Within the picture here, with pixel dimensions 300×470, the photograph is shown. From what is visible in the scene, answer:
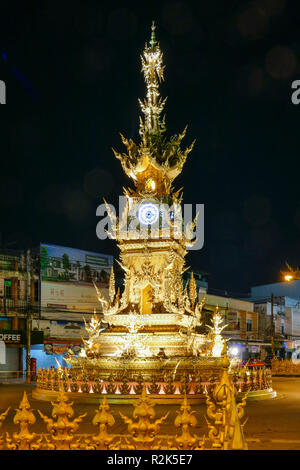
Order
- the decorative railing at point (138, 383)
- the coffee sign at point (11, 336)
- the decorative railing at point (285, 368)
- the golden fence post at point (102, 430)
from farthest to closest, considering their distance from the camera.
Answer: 1. the decorative railing at point (285, 368)
2. the coffee sign at point (11, 336)
3. the decorative railing at point (138, 383)
4. the golden fence post at point (102, 430)

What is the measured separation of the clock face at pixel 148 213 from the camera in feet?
85.6

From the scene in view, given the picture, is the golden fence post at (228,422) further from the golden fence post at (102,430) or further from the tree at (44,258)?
the tree at (44,258)

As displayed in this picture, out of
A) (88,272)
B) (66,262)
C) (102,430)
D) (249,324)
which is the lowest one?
(249,324)

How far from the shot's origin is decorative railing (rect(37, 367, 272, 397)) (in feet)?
62.8

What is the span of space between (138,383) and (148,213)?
373 inches

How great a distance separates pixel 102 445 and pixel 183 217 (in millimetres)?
21140

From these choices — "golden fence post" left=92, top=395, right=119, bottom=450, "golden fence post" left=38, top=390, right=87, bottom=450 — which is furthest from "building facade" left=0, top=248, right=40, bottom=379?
"golden fence post" left=92, top=395, right=119, bottom=450

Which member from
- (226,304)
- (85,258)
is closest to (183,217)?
(85,258)

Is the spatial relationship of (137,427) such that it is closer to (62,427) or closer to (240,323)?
(62,427)

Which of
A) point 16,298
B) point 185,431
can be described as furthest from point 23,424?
point 16,298

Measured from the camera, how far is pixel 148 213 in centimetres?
2623

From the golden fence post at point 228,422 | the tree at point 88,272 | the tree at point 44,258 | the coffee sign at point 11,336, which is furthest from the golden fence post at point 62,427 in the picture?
the tree at point 88,272

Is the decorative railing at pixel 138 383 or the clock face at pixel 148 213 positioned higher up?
the clock face at pixel 148 213

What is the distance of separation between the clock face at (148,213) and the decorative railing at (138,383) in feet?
26.1
